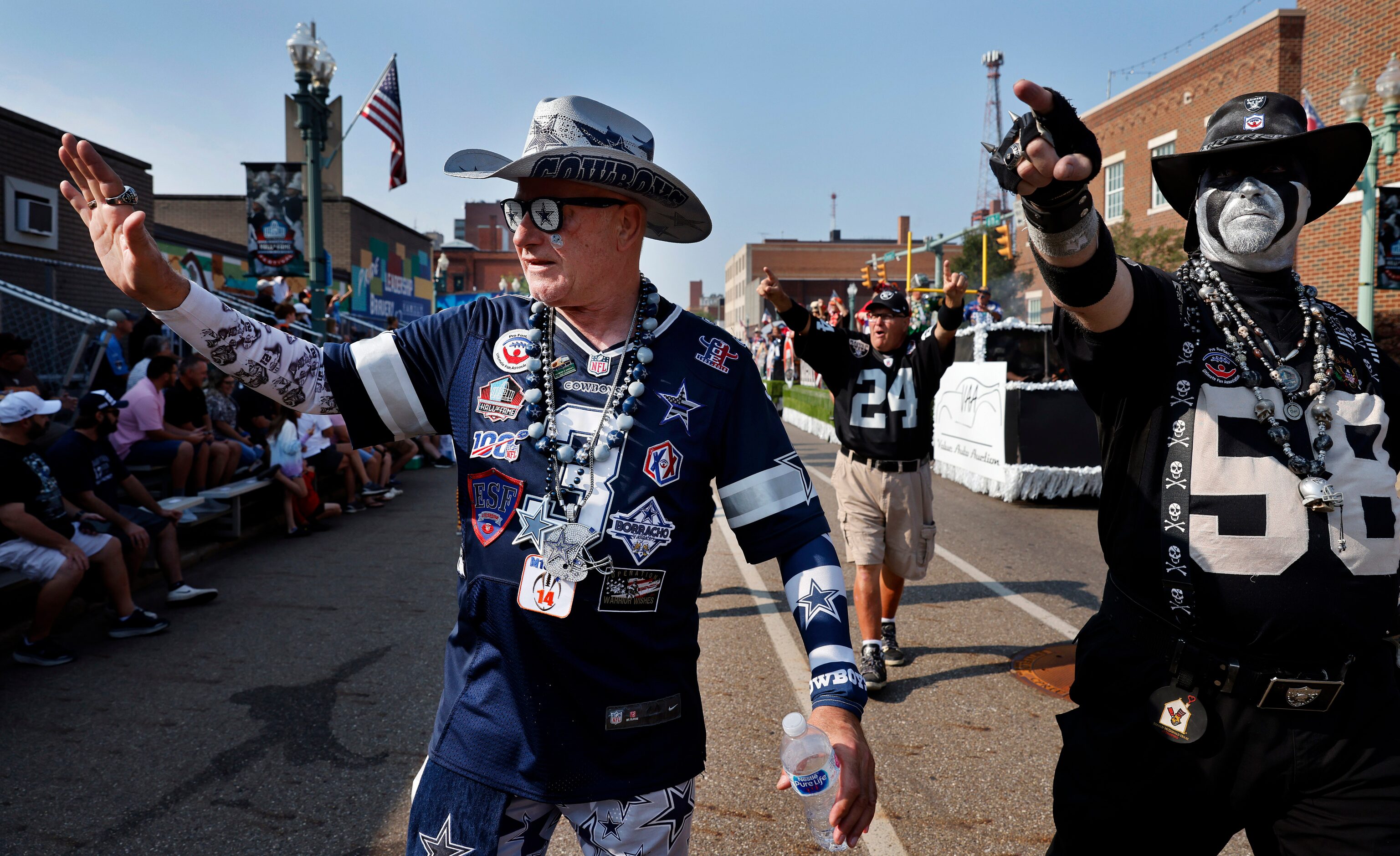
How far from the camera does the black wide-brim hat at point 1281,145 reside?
2.36 m

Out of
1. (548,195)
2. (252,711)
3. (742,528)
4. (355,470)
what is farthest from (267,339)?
(355,470)

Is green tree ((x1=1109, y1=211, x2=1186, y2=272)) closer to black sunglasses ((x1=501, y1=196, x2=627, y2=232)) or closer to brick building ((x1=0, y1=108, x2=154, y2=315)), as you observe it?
brick building ((x1=0, y1=108, x2=154, y2=315))

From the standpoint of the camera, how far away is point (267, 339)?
2.02 metres

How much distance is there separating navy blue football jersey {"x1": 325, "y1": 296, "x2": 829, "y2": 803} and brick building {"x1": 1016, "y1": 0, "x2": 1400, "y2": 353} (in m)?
11.2

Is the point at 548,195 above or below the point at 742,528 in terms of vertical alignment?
above

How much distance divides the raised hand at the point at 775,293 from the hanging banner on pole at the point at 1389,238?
11179 mm

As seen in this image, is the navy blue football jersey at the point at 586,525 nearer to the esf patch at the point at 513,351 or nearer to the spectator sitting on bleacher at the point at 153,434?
the esf patch at the point at 513,351

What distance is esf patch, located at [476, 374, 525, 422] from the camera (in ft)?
6.70

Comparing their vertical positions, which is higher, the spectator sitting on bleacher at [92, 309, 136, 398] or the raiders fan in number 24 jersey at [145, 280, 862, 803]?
the spectator sitting on bleacher at [92, 309, 136, 398]

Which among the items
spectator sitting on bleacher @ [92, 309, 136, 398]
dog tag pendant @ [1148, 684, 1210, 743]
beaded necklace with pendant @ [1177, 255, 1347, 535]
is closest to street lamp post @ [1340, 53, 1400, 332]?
beaded necklace with pendant @ [1177, 255, 1347, 535]

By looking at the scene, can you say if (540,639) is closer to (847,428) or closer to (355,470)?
(847,428)

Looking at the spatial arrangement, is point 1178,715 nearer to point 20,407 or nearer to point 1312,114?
point 20,407

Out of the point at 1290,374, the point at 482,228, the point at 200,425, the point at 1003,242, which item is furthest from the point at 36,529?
the point at 482,228

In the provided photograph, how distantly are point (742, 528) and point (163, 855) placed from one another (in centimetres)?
276
